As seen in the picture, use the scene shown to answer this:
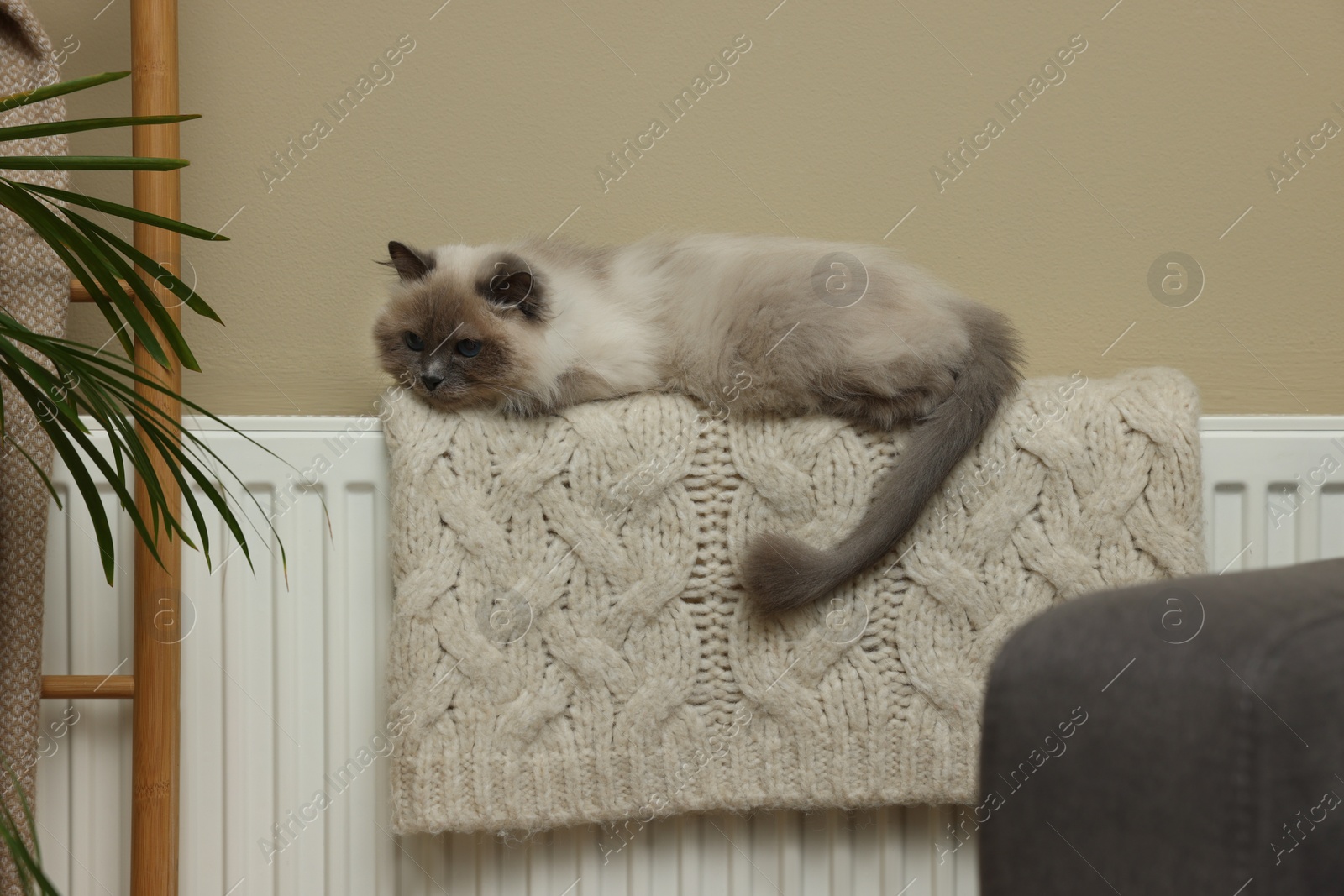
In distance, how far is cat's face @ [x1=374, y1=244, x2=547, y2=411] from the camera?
0.94 m

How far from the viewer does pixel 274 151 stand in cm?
113

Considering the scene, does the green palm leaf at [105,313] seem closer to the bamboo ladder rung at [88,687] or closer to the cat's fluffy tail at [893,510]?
the bamboo ladder rung at [88,687]

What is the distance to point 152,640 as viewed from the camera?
963 mm

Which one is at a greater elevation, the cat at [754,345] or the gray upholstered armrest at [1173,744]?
the cat at [754,345]

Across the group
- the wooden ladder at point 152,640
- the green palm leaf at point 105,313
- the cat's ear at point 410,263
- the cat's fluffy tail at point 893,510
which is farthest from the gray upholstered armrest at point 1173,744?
the wooden ladder at point 152,640

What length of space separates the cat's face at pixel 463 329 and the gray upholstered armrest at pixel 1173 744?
649 millimetres

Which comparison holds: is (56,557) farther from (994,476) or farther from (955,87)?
(955,87)

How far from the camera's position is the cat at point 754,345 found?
0.90 meters

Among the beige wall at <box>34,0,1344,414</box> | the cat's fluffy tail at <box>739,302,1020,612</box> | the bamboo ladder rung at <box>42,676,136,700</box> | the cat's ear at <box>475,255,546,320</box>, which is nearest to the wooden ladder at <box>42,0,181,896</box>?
the bamboo ladder rung at <box>42,676,136,700</box>

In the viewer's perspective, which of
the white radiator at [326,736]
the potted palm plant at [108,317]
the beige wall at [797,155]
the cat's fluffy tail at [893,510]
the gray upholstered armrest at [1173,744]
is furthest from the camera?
the beige wall at [797,155]

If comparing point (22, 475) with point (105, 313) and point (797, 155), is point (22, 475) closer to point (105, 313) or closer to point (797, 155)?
point (105, 313)

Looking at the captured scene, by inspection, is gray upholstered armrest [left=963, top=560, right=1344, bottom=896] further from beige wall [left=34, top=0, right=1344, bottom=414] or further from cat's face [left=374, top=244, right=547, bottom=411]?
beige wall [left=34, top=0, right=1344, bottom=414]

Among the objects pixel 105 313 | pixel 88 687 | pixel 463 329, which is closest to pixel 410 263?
pixel 463 329

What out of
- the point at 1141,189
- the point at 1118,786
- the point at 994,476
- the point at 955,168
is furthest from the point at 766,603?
the point at 1141,189
